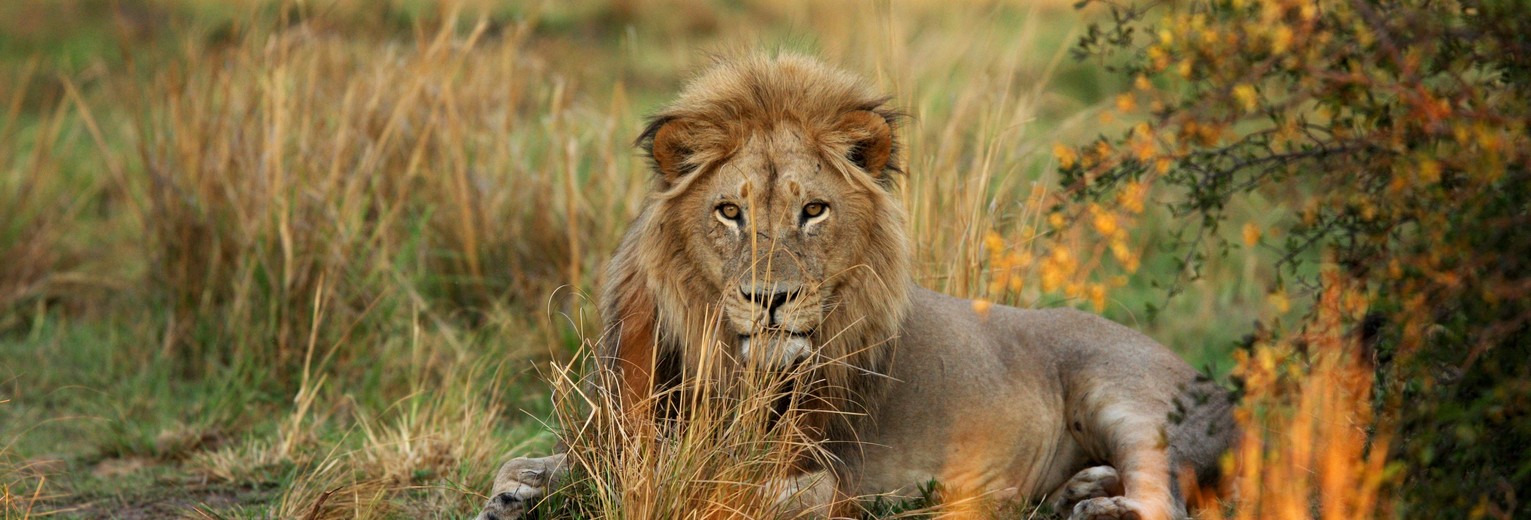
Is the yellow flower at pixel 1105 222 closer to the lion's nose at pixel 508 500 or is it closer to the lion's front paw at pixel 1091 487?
the lion's front paw at pixel 1091 487

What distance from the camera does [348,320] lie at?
6430 millimetres

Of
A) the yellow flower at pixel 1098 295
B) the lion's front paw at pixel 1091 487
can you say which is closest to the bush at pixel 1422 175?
the yellow flower at pixel 1098 295

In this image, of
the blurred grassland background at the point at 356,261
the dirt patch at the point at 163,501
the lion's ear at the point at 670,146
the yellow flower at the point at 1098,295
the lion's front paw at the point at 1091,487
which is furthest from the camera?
the blurred grassland background at the point at 356,261

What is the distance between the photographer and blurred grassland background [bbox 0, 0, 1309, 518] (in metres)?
5.19

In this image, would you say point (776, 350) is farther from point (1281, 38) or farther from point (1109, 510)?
point (1281, 38)

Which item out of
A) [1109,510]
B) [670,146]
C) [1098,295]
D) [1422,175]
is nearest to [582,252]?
[670,146]

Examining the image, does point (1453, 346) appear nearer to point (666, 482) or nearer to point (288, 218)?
point (666, 482)

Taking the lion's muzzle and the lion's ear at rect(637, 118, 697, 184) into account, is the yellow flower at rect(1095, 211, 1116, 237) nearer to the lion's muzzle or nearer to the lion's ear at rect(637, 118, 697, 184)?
the lion's muzzle

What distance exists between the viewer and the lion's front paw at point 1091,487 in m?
4.28

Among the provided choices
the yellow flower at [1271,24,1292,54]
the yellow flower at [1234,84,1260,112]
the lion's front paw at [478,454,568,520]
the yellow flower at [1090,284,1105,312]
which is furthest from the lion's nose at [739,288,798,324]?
the yellow flower at [1271,24,1292,54]

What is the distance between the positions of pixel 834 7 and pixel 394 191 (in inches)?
238

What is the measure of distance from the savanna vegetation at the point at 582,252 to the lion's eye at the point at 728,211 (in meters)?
0.50

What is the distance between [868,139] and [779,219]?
43 centimetres

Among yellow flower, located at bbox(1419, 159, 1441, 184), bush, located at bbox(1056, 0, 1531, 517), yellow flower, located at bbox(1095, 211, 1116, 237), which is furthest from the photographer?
yellow flower, located at bbox(1095, 211, 1116, 237)
